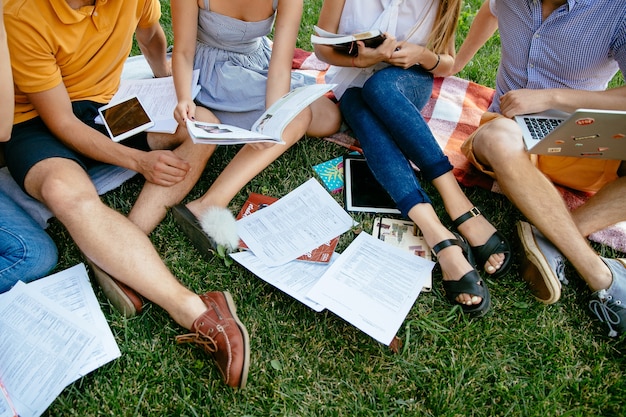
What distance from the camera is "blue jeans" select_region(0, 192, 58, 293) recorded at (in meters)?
1.88

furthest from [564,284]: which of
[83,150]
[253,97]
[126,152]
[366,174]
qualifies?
[83,150]

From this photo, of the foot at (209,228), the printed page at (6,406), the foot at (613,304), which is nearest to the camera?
the printed page at (6,406)

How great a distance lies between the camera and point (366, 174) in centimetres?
253

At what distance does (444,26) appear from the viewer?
244 cm

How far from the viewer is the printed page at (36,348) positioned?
166cm

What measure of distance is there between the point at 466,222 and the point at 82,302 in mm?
1635

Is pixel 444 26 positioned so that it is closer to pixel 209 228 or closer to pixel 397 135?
pixel 397 135

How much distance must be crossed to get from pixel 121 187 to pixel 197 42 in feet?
2.68

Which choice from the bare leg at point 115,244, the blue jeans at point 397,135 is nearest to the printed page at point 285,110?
the blue jeans at point 397,135

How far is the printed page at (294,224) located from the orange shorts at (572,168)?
710 millimetres

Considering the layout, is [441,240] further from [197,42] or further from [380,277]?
[197,42]

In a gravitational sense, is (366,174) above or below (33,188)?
below

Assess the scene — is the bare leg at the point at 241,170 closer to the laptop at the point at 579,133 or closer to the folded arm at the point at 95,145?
the folded arm at the point at 95,145

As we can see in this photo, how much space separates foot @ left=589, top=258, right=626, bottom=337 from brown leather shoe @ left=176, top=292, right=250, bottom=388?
142 cm
